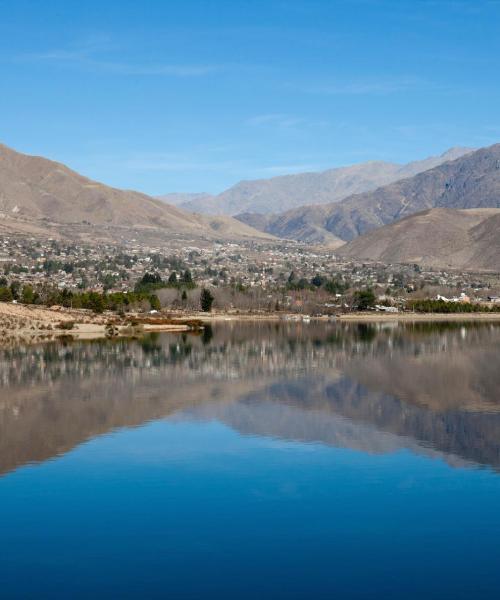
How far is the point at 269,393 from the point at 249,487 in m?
26.7

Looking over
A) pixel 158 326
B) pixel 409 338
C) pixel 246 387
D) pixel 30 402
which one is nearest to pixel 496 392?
pixel 246 387

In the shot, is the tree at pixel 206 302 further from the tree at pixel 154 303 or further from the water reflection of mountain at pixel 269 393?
the water reflection of mountain at pixel 269 393

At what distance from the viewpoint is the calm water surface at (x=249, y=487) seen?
2206 cm

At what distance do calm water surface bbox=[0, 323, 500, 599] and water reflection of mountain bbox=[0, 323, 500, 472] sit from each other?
8.7 inches

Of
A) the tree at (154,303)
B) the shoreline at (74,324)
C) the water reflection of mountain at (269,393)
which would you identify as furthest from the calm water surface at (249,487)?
the tree at (154,303)

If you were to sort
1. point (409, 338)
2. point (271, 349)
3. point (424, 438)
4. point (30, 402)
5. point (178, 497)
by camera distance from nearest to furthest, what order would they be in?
point (178, 497), point (424, 438), point (30, 402), point (271, 349), point (409, 338)

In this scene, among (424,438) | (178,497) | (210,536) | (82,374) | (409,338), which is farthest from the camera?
(409,338)

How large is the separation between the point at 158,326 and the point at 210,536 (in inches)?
4580

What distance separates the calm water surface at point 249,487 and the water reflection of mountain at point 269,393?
0.22 m

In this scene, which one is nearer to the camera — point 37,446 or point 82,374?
point 37,446

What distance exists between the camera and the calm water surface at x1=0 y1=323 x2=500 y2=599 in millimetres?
22062

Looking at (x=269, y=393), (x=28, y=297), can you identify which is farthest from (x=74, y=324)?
(x=269, y=393)

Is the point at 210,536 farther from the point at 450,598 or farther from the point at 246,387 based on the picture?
the point at 246,387

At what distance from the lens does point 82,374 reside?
66.8 m
